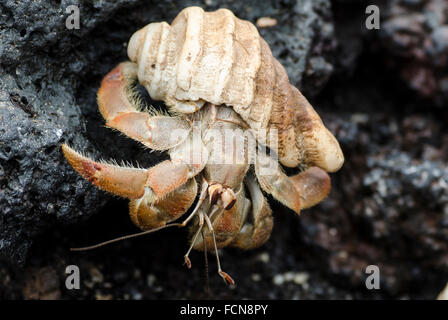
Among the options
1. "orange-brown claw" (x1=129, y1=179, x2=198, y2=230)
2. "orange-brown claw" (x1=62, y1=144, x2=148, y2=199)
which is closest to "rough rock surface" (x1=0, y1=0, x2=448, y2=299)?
"orange-brown claw" (x1=62, y1=144, x2=148, y2=199)

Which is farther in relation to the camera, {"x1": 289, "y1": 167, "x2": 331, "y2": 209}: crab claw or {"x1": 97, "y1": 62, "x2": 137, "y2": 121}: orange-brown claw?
{"x1": 289, "y1": 167, "x2": 331, "y2": 209}: crab claw

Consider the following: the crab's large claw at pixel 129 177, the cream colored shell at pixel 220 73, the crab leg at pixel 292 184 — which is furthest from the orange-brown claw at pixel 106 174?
the crab leg at pixel 292 184

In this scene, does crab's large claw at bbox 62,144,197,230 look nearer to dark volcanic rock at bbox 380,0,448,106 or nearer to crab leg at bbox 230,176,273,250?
crab leg at bbox 230,176,273,250

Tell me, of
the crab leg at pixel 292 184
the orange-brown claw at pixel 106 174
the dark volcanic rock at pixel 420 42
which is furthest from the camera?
the dark volcanic rock at pixel 420 42

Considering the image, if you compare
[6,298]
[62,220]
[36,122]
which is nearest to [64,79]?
[36,122]

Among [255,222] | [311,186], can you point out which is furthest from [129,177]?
[311,186]

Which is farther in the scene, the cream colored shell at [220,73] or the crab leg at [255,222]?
the crab leg at [255,222]

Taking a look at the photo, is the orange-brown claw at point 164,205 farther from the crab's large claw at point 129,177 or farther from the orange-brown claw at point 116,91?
the orange-brown claw at point 116,91
